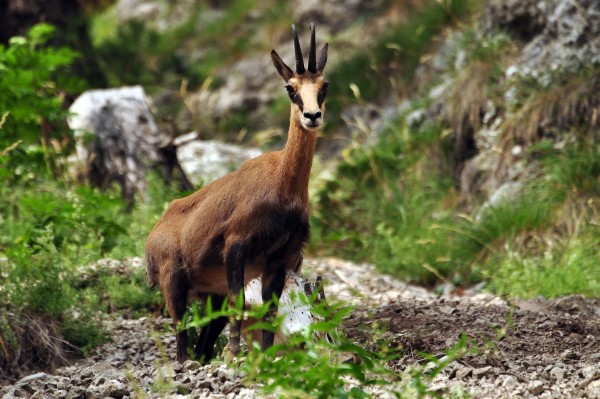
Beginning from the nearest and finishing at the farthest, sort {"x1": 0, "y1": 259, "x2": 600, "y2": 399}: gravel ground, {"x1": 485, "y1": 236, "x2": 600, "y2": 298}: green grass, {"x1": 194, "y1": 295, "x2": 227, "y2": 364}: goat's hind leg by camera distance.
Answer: {"x1": 0, "y1": 259, "x2": 600, "y2": 399}: gravel ground
{"x1": 194, "y1": 295, "x2": 227, "y2": 364}: goat's hind leg
{"x1": 485, "y1": 236, "x2": 600, "y2": 298}: green grass

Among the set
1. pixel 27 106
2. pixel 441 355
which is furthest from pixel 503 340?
pixel 27 106

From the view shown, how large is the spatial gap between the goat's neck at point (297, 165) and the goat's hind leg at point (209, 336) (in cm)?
91

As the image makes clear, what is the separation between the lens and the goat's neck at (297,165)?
18.4ft

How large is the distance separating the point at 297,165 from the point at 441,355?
1316mm

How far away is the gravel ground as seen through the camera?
4.89 metres

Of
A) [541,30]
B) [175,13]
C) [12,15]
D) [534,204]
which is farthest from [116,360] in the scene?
[175,13]

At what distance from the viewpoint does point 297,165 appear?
5641 millimetres

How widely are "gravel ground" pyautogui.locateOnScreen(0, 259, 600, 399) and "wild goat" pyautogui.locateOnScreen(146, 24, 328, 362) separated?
392mm

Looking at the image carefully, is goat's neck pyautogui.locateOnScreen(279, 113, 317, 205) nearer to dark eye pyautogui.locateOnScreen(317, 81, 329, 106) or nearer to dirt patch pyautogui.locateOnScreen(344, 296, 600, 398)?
dark eye pyautogui.locateOnScreen(317, 81, 329, 106)

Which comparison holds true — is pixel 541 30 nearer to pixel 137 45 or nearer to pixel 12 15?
pixel 137 45

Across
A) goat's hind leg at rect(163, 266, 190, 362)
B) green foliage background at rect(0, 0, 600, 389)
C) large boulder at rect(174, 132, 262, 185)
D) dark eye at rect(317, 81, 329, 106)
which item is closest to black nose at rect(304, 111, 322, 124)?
dark eye at rect(317, 81, 329, 106)

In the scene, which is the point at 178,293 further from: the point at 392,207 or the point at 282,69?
the point at 392,207

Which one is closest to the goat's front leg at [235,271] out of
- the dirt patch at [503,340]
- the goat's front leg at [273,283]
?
the goat's front leg at [273,283]

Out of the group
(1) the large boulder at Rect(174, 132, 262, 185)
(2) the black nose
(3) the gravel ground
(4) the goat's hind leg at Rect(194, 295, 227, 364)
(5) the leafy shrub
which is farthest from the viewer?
(1) the large boulder at Rect(174, 132, 262, 185)
